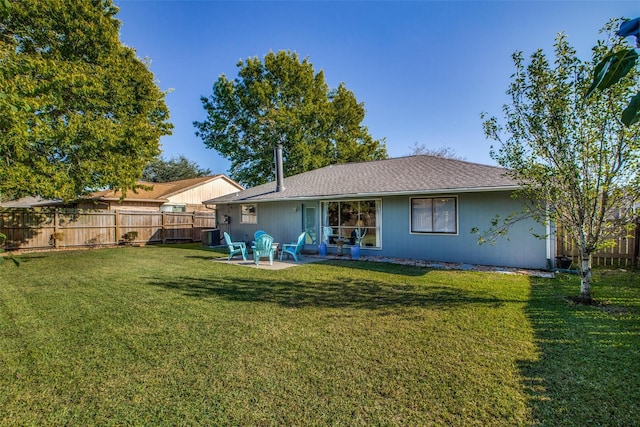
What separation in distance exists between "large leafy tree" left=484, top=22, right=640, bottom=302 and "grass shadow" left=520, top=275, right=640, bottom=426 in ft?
3.57

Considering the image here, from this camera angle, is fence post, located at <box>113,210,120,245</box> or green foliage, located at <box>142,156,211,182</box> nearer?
fence post, located at <box>113,210,120,245</box>

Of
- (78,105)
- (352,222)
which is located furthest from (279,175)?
(78,105)

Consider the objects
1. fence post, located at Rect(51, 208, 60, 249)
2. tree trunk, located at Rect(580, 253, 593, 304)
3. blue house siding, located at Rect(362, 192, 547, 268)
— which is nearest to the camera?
tree trunk, located at Rect(580, 253, 593, 304)

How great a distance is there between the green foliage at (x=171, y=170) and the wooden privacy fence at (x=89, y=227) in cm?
2479

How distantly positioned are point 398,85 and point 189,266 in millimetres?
13641

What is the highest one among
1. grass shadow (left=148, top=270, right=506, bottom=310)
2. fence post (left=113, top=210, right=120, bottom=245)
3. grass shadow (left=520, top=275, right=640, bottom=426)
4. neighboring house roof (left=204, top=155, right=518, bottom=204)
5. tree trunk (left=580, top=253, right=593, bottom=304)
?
neighboring house roof (left=204, top=155, right=518, bottom=204)

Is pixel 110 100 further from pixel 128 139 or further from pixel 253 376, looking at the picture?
pixel 253 376

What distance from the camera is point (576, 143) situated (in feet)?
18.3

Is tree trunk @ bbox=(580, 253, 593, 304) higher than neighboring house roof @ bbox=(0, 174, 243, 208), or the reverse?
neighboring house roof @ bbox=(0, 174, 243, 208)

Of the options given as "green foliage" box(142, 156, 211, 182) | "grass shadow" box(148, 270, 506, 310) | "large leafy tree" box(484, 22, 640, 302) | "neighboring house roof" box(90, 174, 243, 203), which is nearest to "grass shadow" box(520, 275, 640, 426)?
"large leafy tree" box(484, 22, 640, 302)

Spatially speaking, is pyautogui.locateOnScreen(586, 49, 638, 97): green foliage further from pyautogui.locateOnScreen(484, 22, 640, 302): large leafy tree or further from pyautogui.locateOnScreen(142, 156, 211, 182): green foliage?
pyautogui.locateOnScreen(142, 156, 211, 182): green foliage

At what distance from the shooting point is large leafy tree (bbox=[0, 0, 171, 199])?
10602mm

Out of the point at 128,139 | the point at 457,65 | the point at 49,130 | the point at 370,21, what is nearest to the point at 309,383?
the point at 49,130

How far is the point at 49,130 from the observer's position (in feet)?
33.0
